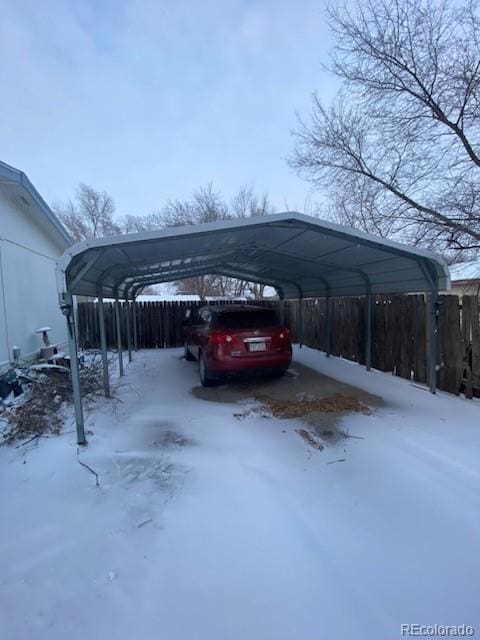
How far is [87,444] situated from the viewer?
4.22 metres

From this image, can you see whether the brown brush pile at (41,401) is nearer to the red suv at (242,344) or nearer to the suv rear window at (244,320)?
the red suv at (242,344)

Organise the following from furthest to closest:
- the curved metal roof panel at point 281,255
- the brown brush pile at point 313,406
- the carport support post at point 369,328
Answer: the carport support post at point 369,328
the brown brush pile at point 313,406
the curved metal roof panel at point 281,255

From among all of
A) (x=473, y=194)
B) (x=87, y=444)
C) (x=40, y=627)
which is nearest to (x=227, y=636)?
(x=40, y=627)

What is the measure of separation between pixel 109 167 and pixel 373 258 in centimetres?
1942

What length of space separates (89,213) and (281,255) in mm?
32490

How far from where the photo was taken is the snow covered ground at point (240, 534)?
193 cm

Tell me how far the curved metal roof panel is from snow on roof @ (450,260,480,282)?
3711mm

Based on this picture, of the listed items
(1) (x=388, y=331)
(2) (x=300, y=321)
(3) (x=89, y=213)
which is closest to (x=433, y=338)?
(1) (x=388, y=331)

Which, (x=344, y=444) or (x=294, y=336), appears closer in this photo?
(x=344, y=444)

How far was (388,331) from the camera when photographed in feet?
24.6

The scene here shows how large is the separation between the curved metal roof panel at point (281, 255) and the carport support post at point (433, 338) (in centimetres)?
22

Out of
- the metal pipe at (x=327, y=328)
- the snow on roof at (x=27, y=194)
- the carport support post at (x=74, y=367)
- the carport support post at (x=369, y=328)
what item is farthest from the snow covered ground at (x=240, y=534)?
the metal pipe at (x=327, y=328)

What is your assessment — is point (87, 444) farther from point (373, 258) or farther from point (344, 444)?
point (373, 258)

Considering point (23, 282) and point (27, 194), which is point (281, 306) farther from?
point (27, 194)
